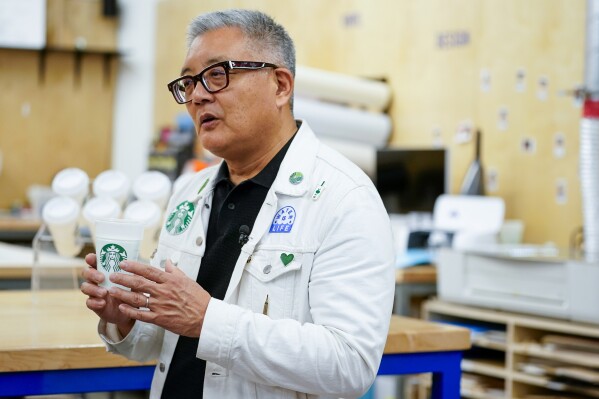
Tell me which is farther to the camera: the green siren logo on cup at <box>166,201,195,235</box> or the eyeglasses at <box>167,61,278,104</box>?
the green siren logo on cup at <box>166,201,195,235</box>

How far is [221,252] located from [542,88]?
11.4 ft

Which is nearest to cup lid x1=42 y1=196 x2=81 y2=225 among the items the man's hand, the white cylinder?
the man's hand

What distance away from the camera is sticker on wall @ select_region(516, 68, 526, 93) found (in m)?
4.88

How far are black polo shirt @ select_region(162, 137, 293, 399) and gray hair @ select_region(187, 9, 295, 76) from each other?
0.18 m

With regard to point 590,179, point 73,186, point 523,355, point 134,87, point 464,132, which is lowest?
point 523,355

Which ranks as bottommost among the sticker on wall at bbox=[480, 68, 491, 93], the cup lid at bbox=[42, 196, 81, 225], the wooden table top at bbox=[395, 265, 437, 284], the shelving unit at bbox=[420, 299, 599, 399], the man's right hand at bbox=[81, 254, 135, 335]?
the shelving unit at bbox=[420, 299, 599, 399]

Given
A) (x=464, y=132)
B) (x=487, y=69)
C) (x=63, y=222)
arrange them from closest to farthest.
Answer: (x=63, y=222) < (x=487, y=69) < (x=464, y=132)

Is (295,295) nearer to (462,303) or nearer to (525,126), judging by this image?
(462,303)

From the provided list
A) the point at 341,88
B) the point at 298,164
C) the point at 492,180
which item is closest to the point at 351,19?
the point at 341,88

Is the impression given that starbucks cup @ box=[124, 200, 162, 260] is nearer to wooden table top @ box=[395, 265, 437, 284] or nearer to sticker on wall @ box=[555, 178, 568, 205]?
wooden table top @ box=[395, 265, 437, 284]

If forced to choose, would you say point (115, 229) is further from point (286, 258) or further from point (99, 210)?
point (99, 210)

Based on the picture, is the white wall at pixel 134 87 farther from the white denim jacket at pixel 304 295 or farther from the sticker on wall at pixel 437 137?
the white denim jacket at pixel 304 295

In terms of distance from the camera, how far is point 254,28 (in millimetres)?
1671

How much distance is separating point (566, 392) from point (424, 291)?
97 cm
